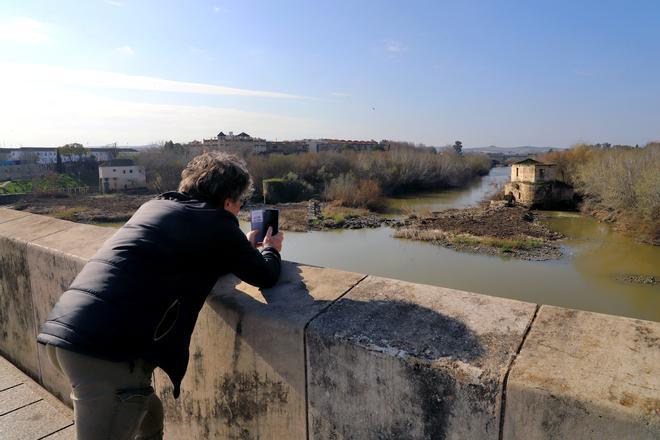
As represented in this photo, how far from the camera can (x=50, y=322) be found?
1382 millimetres

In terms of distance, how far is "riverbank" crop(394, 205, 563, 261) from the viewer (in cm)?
2533

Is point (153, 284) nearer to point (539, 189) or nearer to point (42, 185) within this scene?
point (539, 189)

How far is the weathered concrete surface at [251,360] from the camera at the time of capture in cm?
155

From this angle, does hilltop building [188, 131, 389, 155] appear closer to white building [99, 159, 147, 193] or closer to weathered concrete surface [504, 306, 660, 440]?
white building [99, 159, 147, 193]

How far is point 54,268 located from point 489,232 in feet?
98.7

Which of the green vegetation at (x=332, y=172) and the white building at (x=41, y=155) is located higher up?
the white building at (x=41, y=155)

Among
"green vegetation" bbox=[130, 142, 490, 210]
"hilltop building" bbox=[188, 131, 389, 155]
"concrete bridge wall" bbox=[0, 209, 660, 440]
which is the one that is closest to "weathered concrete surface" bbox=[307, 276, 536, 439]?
"concrete bridge wall" bbox=[0, 209, 660, 440]

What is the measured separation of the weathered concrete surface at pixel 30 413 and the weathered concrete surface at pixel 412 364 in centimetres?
145

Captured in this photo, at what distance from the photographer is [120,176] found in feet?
208

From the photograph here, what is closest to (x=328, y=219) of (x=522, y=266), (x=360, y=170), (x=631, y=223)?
(x=522, y=266)

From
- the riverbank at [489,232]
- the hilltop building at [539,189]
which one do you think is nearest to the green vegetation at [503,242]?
the riverbank at [489,232]

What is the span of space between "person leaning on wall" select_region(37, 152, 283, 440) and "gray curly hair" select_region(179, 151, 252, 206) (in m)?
0.06

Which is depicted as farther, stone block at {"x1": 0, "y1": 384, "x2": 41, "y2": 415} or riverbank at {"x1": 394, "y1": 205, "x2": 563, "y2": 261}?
riverbank at {"x1": 394, "y1": 205, "x2": 563, "y2": 261}

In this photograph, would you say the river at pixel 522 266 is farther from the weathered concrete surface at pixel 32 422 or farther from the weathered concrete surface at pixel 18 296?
the weathered concrete surface at pixel 32 422
